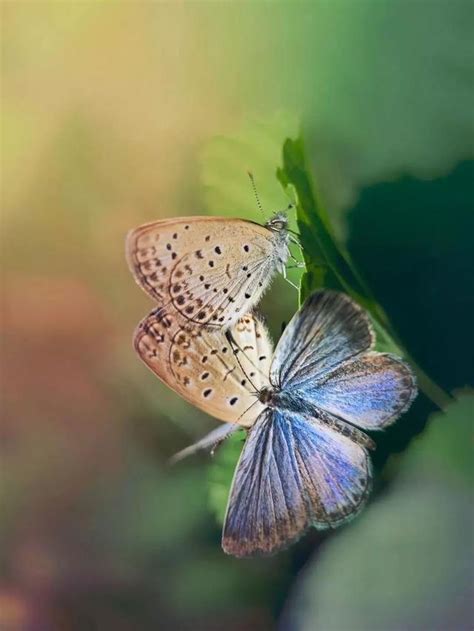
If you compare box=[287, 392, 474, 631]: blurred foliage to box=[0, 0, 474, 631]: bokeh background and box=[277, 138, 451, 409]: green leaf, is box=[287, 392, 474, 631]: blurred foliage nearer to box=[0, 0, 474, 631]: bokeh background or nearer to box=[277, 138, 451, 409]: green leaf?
box=[0, 0, 474, 631]: bokeh background

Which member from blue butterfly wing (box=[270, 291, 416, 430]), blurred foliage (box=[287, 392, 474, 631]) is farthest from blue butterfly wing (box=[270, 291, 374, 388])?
blurred foliage (box=[287, 392, 474, 631])

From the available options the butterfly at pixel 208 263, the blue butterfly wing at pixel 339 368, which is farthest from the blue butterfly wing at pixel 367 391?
the butterfly at pixel 208 263

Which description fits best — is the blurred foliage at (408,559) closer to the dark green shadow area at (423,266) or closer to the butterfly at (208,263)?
the dark green shadow area at (423,266)

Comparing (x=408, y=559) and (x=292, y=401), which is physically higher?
(x=292, y=401)

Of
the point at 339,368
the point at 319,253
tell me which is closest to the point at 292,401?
the point at 339,368

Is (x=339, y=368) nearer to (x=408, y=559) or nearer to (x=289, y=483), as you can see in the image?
(x=289, y=483)

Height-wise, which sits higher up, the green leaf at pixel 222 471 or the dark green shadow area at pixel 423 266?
the dark green shadow area at pixel 423 266

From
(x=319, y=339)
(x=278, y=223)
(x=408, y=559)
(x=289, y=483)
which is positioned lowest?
(x=408, y=559)
